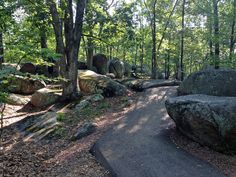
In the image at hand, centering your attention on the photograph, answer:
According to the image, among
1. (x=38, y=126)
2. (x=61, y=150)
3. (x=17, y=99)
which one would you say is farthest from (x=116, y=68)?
(x=61, y=150)

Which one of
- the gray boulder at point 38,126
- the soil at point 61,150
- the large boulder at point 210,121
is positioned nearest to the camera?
the large boulder at point 210,121

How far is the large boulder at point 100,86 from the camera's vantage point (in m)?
15.3

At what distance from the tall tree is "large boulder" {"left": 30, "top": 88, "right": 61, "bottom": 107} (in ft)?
3.31

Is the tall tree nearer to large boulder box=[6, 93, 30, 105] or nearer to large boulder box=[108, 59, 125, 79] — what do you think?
large boulder box=[6, 93, 30, 105]

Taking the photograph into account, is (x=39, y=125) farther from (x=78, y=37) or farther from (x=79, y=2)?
(x=79, y=2)

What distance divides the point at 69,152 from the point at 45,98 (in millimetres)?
7426

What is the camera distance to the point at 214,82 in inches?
395

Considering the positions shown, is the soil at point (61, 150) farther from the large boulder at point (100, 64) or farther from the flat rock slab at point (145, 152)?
the large boulder at point (100, 64)

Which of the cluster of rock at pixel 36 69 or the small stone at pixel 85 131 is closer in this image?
the small stone at pixel 85 131

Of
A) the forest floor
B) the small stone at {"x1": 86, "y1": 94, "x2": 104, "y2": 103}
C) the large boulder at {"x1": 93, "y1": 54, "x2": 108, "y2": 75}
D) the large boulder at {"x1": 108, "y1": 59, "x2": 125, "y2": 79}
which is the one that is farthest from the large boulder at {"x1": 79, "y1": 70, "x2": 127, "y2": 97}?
the large boulder at {"x1": 108, "y1": 59, "x2": 125, "y2": 79}

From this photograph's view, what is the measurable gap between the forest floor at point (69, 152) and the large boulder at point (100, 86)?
2.42 metres

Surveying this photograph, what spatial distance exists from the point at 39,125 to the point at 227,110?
8189 millimetres

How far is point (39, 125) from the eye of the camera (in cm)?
1166

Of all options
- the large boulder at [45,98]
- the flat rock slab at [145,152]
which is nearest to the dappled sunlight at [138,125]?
the flat rock slab at [145,152]
